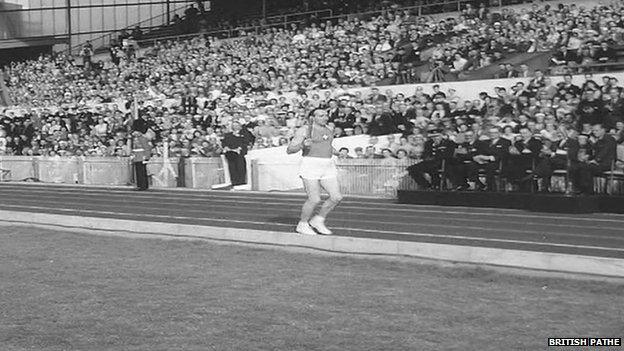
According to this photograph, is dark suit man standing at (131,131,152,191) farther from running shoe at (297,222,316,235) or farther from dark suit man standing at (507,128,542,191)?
running shoe at (297,222,316,235)

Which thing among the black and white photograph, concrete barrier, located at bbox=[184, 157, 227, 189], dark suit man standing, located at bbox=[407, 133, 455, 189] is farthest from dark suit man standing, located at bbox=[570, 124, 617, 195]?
concrete barrier, located at bbox=[184, 157, 227, 189]

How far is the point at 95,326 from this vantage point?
6801 millimetres

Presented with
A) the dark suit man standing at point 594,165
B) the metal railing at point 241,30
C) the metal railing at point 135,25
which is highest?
the metal railing at point 135,25

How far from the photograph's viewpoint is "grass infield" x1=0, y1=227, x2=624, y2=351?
6309 mm

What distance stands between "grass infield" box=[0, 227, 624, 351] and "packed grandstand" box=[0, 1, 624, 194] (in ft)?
18.4

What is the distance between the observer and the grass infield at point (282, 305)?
248 inches

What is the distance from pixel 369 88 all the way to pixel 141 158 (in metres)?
6.72

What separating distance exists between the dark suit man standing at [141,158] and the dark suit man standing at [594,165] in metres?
12.3

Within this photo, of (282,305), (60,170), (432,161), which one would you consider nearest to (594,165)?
(432,161)

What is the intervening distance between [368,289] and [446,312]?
4.14 ft

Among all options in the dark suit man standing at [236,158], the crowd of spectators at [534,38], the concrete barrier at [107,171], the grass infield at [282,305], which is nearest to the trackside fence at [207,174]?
the concrete barrier at [107,171]

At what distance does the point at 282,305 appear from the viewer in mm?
7566

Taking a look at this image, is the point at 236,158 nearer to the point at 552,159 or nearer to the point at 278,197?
the point at 278,197

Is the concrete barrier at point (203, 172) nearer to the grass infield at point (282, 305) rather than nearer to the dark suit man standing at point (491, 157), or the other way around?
the dark suit man standing at point (491, 157)
